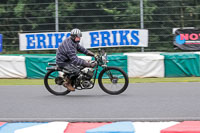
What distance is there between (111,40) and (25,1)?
421 centimetres

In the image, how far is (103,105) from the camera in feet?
24.5

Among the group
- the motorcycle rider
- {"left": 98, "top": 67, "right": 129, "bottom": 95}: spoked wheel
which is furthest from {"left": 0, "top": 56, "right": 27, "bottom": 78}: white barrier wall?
{"left": 98, "top": 67, "right": 129, "bottom": 95}: spoked wheel

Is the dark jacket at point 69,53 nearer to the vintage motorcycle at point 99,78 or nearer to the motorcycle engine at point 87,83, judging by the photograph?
the vintage motorcycle at point 99,78

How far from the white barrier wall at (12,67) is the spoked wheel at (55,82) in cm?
501

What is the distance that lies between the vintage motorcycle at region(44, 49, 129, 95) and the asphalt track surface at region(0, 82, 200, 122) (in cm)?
19

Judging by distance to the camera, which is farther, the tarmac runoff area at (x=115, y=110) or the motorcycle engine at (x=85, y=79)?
the motorcycle engine at (x=85, y=79)

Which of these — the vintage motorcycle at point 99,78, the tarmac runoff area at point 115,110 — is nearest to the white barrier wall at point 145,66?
the tarmac runoff area at point 115,110

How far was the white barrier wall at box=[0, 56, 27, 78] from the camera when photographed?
14.1 m

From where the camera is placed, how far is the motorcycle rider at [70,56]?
29.0ft

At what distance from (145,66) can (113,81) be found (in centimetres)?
499

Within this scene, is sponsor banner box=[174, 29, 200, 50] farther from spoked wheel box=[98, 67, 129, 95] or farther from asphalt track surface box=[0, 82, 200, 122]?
spoked wheel box=[98, 67, 129, 95]

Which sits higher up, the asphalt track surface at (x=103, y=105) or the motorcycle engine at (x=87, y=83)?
the motorcycle engine at (x=87, y=83)

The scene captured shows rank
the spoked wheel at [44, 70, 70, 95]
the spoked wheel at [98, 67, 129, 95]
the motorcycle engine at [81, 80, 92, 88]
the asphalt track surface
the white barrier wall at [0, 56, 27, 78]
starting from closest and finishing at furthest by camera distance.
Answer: the asphalt track surface → the spoked wheel at [98, 67, 129, 95] → the motorcycle engine at [81, 80, 92, 88] → the spoked wheel at [44, 70, 70, 95] → the white barrier wall at [0, 56, 27, 78]

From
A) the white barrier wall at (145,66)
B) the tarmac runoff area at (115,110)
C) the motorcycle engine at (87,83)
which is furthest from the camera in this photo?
the white barrier wall at (145,66)
